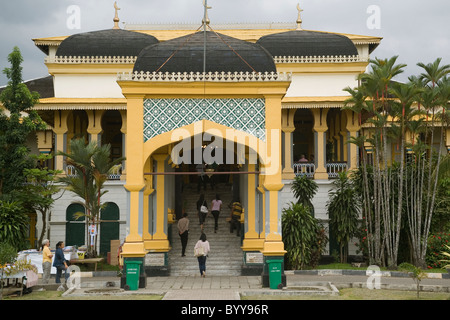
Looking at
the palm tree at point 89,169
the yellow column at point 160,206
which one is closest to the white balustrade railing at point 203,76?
the yellow column at point 160,206

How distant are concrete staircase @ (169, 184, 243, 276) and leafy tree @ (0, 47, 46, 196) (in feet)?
18.3

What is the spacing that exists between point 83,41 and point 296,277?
13.9m

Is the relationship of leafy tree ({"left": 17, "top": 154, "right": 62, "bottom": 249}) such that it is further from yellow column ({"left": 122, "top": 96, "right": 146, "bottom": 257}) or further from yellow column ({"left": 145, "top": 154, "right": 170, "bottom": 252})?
yellow column ({"left": 122, "top": 96, "right": 146, "bottom": 257})

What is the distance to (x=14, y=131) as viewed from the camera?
19484mm

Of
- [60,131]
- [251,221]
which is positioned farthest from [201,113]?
[60,131]

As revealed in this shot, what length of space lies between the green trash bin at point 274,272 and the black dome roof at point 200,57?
477cm

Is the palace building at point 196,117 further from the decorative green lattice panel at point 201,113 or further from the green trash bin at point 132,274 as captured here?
the green trash bin at point 132,274

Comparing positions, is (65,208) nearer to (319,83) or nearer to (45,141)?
(45,141)

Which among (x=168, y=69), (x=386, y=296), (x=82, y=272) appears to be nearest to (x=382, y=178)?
(x=386, y=296)

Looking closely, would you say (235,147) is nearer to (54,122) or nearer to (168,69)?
(168,69)

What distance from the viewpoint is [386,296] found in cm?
1332

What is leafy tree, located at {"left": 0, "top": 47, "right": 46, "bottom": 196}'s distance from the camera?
1950 cm

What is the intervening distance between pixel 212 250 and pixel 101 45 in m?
10.8

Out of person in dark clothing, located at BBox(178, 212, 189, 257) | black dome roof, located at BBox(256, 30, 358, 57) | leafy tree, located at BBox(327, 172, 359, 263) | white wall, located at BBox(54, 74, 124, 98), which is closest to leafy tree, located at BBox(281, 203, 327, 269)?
leafy tree, located at BBox(327, 172, 359, 263)
